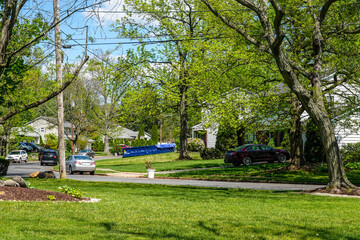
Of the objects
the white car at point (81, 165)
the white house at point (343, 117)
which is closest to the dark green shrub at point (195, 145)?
the white house at point (343, 117)

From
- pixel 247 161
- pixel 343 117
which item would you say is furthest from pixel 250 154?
pixel 343 117

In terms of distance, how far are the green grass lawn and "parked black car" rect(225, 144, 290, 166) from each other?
69.5 feet

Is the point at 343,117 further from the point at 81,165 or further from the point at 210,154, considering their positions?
the point at 210,154

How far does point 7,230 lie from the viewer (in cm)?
699

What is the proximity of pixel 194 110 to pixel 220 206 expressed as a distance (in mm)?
31938

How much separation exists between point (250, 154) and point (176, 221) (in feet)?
83.8

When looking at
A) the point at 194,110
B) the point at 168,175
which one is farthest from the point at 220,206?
the point at 194,110

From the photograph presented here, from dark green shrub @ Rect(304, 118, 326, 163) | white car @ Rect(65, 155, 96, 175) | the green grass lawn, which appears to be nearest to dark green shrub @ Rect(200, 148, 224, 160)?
dark green shrub @ Rect(304, 118, 326, 163)

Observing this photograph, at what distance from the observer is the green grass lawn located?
7105 mm

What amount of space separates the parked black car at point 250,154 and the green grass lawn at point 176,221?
2119 cm

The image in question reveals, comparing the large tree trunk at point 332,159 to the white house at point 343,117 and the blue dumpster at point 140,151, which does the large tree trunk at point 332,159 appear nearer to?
the white house at point 343,117

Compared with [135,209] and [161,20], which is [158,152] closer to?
[161,20]

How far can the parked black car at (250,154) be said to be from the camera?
33.1 m

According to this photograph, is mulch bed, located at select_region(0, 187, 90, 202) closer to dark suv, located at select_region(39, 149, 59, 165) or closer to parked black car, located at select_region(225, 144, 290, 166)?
parked black car, located at select_region(225, 144, 290, 166)
